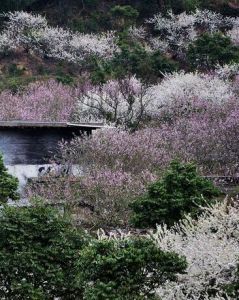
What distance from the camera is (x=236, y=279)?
11531 millimetres

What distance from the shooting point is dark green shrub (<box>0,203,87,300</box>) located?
39.6 ft

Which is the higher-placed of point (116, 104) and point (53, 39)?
point (53, 39)

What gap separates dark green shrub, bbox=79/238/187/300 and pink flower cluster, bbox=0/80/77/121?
21.5 meters

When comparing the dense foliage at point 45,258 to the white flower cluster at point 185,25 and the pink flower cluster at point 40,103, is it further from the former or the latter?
the white flower cluster at point 185,25

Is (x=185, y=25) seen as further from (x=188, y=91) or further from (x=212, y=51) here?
(x=188, y=91)

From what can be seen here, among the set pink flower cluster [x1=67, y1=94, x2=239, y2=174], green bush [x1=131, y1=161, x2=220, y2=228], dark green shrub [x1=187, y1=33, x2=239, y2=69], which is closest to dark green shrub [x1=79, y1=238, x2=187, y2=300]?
green bush [x1=131, y1=161, x2=220, y2=228]

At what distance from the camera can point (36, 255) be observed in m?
12.2

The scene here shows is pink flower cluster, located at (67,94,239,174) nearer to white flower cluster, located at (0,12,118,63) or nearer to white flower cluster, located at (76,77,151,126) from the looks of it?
white flower cluster, located at (76,77,151,126)

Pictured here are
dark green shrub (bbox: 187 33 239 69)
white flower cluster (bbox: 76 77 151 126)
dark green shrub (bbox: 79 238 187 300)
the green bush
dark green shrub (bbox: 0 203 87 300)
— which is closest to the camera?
dark green shrub (bbox: 79 238 187 300)

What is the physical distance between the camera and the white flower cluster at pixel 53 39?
49772 millimetres

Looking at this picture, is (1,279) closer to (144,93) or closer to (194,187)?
(194,187)

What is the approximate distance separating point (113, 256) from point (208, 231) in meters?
3.22

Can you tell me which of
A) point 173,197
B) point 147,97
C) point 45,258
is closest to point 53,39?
point 147,97

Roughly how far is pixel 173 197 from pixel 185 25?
121 ft
